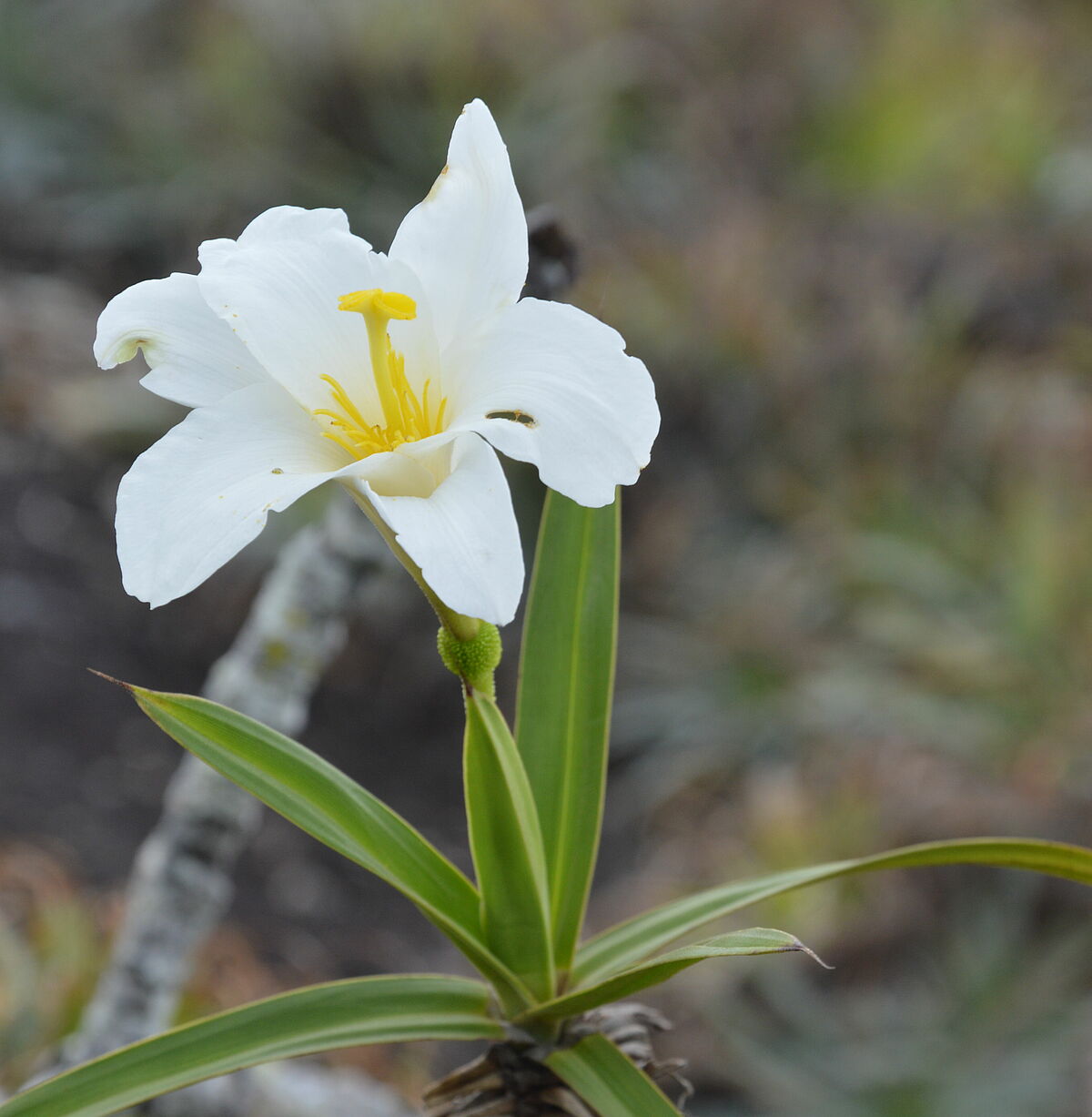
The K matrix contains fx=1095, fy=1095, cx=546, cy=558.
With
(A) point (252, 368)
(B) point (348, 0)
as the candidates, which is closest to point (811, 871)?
(A) point (252, 368)

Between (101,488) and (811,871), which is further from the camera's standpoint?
(101,488)

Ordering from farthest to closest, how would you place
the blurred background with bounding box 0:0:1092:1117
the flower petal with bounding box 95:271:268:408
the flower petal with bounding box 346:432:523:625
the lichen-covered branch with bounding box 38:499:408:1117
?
the blurred background with bounding box 0:0:1092:1117, the lichen-covered branch with bounding box 38:499:408:1117, the flower petal with bounding box 95:271:268:408, the flower petal with bounding box 346:432:523:625

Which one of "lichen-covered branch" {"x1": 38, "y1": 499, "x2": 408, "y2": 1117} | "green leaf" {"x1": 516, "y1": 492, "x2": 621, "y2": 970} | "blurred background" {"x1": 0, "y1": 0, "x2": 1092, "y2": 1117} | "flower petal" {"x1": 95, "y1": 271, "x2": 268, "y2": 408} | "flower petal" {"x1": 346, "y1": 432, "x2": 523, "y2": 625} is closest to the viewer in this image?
"flower petal" {"x1": 346, "y1": 432, "x2": 523, "y2": 625}

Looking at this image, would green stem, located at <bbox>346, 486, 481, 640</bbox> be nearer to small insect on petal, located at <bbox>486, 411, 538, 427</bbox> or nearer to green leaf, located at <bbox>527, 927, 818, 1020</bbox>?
A: small insect on petal, located at <bbox>486, 411, 538, 427</bbox>

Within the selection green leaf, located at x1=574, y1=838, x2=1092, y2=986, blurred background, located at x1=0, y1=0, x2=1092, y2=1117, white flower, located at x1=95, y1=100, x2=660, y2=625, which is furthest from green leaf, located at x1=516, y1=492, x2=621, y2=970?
blurred background, located at x1=0, y1=0, x2=1092, y2=1117

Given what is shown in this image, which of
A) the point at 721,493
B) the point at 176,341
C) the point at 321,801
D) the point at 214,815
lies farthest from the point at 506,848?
the point at 721,493

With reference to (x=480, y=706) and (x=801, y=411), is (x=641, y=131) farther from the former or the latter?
(x=480, y=706)
